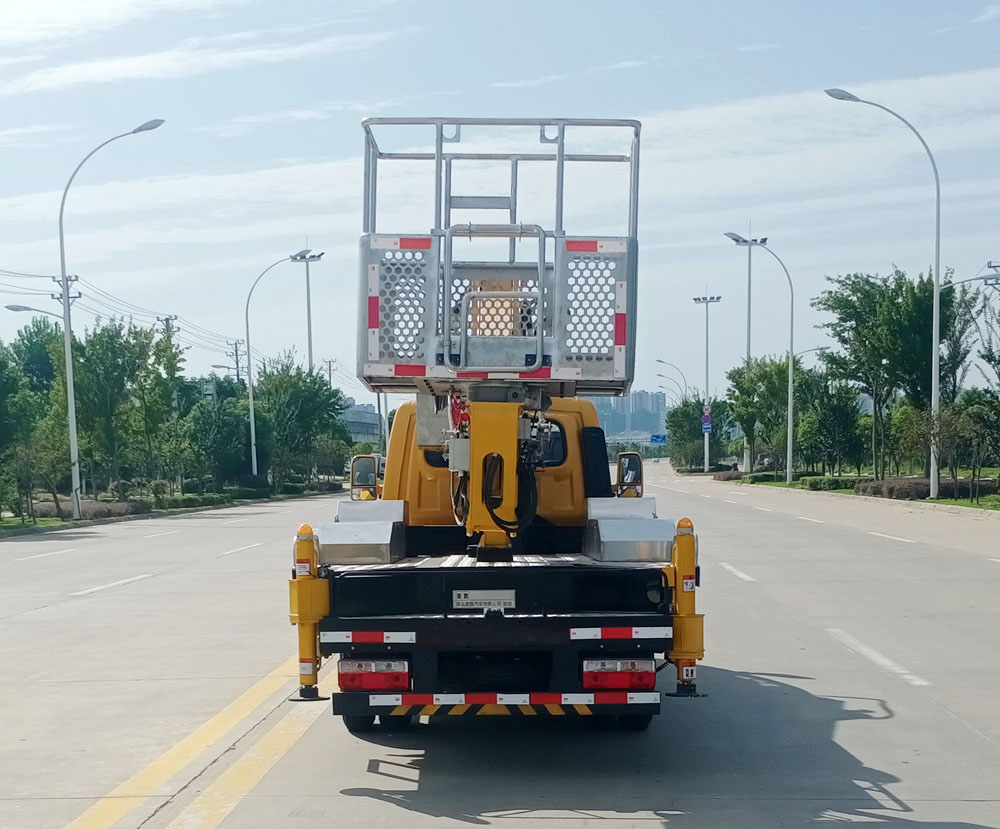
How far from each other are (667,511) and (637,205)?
85.0 ft

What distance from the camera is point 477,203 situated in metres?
7.57

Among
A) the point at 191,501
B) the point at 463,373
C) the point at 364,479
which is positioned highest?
the point at 463,373

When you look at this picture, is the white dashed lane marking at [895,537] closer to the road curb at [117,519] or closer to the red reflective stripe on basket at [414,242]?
the red reflective stripe on basket at [414,242]

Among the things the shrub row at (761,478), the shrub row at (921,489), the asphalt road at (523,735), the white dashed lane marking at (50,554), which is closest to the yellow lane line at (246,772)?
the asphalt road at (523,735)

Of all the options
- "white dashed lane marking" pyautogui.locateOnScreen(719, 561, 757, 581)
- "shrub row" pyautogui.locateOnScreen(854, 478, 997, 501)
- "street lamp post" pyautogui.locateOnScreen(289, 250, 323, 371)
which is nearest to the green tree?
"street lamp post" pyautogui.locateOnScreen(289, 250, 323, 371)

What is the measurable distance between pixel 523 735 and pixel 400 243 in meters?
3.10

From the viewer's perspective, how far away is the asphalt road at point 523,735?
20.2 ft

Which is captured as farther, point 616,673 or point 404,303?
point 404,303

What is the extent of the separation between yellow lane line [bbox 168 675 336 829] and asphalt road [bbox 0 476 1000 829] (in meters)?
→ 0.02

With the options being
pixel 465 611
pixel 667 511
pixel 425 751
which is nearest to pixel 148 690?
pixel 425 751

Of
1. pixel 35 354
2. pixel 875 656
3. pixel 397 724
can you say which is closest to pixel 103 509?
pixel 875 656

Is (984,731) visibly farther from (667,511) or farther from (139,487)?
(139,487)

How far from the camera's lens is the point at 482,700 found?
6.54 meters

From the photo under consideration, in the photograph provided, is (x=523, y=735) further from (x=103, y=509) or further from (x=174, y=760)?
(x=103, y=509)
